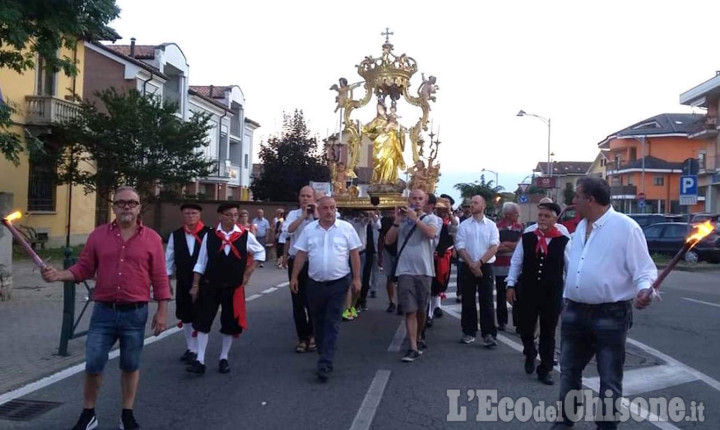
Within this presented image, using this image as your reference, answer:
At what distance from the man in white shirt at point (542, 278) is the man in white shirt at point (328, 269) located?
5.72 feet

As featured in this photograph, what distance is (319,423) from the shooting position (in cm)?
606

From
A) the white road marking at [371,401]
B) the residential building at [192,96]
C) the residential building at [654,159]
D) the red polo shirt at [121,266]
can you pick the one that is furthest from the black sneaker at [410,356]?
the residential building at [654,159]

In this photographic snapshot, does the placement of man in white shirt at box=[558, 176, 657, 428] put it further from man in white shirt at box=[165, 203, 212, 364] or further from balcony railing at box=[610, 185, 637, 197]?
balcony railing at box=[610, 185, 637, 197]

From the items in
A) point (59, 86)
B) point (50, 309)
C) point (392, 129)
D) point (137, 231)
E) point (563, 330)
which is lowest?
point (50, 309)

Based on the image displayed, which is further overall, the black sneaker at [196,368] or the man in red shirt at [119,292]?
the black sneaker at [196,368]

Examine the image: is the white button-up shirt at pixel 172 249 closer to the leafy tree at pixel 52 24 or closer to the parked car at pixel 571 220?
the parked car at pixel 571 220

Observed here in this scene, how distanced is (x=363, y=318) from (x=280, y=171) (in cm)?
2951

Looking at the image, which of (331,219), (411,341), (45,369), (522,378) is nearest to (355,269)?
(331,219)

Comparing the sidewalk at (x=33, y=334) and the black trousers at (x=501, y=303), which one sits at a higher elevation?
the black trousers at (x=501, y=303)

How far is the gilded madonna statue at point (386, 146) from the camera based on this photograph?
40.0 feet

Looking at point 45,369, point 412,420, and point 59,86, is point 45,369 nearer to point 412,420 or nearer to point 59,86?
point 412,420

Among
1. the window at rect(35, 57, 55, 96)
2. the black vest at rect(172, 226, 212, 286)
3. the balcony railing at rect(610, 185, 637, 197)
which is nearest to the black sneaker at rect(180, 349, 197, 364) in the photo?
the black vest at rect(172, 226, 212, 286)

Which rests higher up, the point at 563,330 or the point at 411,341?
the point at 563,330

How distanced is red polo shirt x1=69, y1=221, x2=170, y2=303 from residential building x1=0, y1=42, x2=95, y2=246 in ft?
64.5
